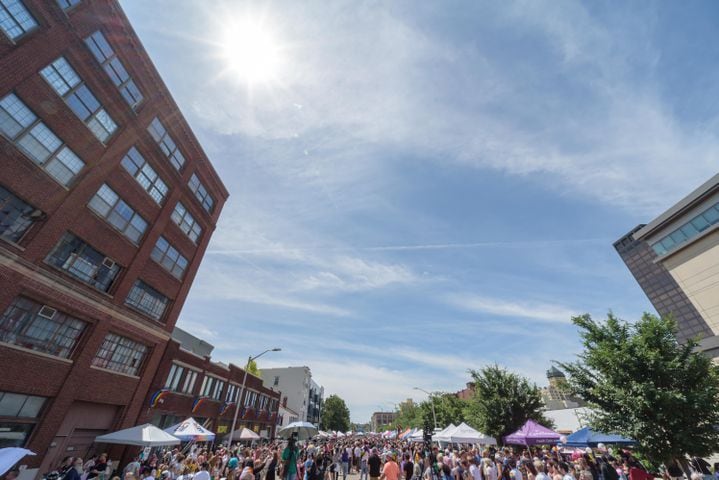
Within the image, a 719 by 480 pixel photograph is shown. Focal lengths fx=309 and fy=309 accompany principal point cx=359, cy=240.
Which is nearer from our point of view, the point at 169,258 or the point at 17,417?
the point at 17,417

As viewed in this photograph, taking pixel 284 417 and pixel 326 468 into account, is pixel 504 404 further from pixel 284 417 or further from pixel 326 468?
pixel 284 417

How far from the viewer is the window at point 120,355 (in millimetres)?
16297

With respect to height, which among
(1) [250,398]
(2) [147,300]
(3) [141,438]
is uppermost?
(2) [147,300]

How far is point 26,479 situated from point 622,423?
2410 centimetres

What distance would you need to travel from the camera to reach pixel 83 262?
15.4 m

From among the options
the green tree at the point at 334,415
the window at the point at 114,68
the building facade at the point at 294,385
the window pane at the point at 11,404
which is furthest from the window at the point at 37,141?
the green tree at the point at 334,415

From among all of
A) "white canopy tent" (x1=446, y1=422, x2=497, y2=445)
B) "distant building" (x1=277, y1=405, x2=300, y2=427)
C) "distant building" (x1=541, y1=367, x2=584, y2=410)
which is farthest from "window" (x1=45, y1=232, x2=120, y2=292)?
"distant building" (x1=541, y1=367, x2=584, y2=410)

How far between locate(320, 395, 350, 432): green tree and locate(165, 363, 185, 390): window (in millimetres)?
69851

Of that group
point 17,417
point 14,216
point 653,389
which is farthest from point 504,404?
point 14,216

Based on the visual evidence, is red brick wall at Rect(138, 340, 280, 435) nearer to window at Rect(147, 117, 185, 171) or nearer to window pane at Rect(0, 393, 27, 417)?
window pane at Rect(0, 393, 27, 417)

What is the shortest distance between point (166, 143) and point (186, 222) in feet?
19.1

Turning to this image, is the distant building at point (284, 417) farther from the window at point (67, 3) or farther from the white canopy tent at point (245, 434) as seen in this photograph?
the window at point (67, 3)

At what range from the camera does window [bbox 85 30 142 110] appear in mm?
16078

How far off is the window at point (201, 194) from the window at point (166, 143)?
5.49 feet
